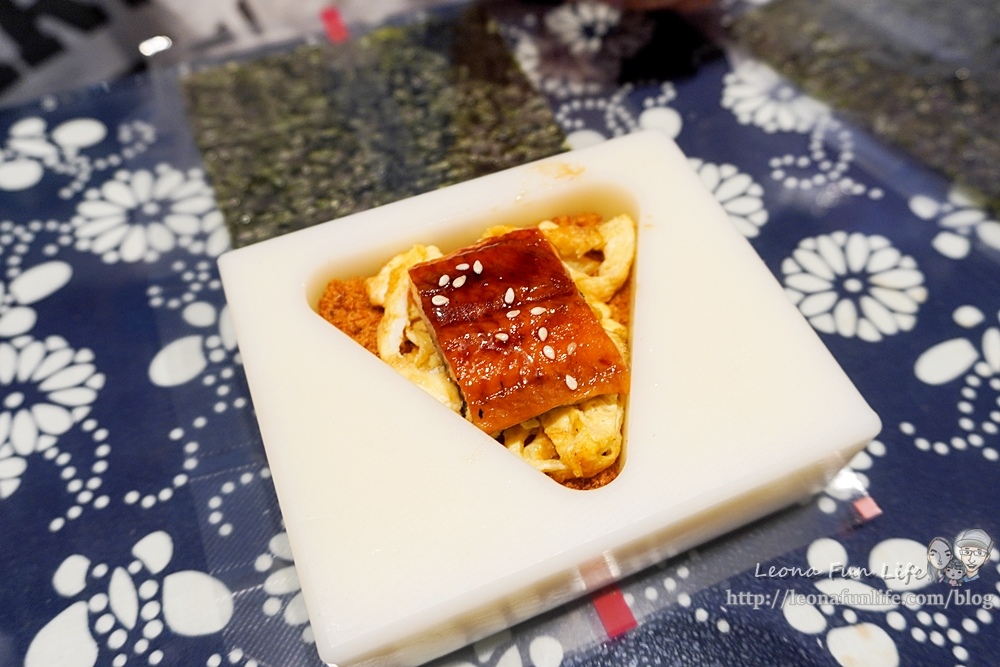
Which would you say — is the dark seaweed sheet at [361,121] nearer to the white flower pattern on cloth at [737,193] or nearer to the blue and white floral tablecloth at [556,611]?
the blue and white floral tablecloth at [556,611]

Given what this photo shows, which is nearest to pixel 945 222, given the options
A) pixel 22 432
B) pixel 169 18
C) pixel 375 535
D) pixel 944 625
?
pixel 944 625

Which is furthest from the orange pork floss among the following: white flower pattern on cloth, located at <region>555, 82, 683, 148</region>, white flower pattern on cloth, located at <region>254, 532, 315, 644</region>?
white flower pattern on cloth, located at <region>555, 82, 683, 148</region>

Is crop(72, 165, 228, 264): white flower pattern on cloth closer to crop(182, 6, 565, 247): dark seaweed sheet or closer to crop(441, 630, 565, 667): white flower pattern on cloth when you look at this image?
crop(182, 6, 565, 247): dark seaweed sheet

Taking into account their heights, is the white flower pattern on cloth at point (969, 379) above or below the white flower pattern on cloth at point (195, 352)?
below

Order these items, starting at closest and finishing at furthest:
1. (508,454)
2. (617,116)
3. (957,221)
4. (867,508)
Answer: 1. (508,454)
2. (867,508)
3. (957,221)
4. (617,116)

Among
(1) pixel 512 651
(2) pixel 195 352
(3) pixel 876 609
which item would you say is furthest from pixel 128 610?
(3) pixel 876 609

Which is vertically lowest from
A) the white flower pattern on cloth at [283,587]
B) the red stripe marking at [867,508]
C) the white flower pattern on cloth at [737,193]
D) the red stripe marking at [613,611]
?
the red stripe marking at [867,508]

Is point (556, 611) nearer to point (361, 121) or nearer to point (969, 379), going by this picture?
point (969, 379)

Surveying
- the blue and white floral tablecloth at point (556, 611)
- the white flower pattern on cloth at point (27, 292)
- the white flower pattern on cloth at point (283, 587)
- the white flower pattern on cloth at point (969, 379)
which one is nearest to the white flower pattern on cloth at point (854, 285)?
the blue and white floral tablecloth at point (556, 611)
